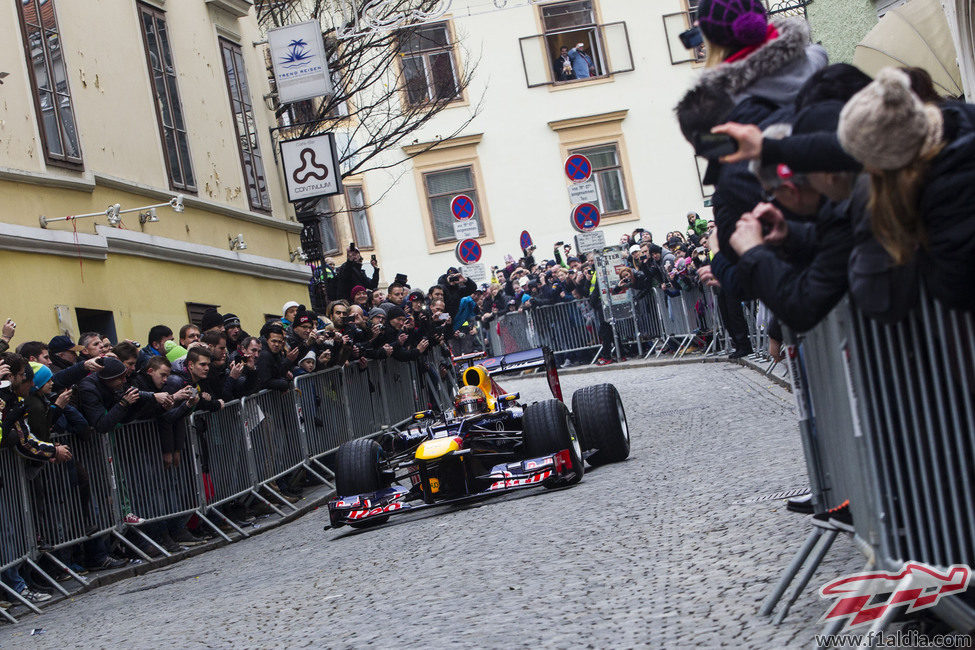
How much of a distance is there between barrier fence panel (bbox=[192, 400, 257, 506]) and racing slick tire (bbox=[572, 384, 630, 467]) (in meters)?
3.19

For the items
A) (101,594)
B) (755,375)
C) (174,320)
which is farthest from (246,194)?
(101,594)

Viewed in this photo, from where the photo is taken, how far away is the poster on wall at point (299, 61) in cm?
2194

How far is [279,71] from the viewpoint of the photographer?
72.8 ft

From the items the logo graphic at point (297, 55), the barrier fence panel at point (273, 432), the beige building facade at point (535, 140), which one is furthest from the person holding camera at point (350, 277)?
the beige building facade at point (535, 140)

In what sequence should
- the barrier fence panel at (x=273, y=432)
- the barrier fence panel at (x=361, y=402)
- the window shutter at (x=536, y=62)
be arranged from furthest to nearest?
1. the window shutter at (x=536, y=62)
2. the barrier fence panel at (x=361, y=402)
3. the barrier fence panel at (x=273, y=432)

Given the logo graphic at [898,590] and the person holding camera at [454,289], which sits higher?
the person holding camera at [454,289]

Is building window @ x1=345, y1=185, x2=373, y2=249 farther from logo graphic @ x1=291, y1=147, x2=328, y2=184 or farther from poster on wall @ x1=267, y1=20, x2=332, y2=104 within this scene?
poster on wall @ x1=267, y1=20, x2=332, y2=104

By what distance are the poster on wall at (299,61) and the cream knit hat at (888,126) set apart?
18.6 metres

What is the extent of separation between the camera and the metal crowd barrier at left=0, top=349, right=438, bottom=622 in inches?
420

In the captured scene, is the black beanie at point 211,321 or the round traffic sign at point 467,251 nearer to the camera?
the black beanie at point 211,321

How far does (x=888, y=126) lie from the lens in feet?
12.4

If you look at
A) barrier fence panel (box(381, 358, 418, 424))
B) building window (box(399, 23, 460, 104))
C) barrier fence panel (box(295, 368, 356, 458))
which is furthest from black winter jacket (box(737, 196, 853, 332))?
building window (box(399, 23, 460, 104))

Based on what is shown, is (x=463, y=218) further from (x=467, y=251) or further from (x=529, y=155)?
(x=529, y=155)

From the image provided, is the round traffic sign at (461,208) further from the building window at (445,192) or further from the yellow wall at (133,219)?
the building window at (445,192)
